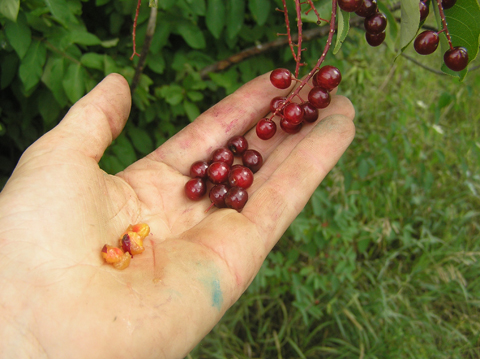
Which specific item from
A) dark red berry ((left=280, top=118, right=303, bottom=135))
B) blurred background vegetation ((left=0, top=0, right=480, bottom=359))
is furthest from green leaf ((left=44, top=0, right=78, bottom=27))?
dark red berry ((left=280, top=118, right=303, bottom=135))

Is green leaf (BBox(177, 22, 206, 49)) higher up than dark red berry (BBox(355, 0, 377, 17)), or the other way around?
dark red berry (BBox(355, 0, 377, 17))

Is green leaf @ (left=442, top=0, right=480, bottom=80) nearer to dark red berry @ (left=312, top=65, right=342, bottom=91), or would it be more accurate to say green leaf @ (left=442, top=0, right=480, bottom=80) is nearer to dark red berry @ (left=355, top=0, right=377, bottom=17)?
dark red berry @ (left=355, top=0, right=377, bottom=17)

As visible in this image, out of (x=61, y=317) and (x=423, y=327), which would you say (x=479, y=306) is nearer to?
(x=423, y=327)

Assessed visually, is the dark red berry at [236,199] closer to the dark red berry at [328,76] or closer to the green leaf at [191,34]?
the dark red berry at [328,76]

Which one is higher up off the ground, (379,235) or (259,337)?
(379,235)

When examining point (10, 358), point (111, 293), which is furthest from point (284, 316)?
point (10, 358)

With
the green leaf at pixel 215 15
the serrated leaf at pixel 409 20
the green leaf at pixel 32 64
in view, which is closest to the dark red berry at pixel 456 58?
the serrated leaf at pixel 409 20

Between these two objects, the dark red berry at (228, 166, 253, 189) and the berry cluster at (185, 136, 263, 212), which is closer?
the berry cluster at (185, 136, 263, 212)
